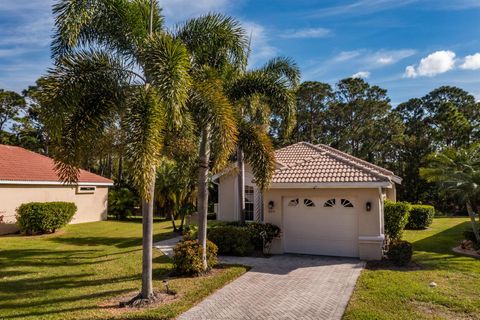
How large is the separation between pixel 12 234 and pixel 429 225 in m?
25.2

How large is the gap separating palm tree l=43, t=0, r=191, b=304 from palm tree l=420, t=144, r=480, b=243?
1267cm

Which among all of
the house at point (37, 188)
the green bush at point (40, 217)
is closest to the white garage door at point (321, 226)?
the house at point (37, 188)

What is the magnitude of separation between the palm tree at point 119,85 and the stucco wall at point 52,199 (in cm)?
1380

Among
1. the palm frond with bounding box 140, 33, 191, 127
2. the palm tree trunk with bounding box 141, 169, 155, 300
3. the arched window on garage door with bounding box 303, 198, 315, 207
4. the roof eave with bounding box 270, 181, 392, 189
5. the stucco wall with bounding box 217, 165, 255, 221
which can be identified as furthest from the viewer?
the stucco wall with bounding box 217, 165, 255, 221

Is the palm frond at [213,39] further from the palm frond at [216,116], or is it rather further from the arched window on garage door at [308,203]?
the arched window on garage door at [308,203]

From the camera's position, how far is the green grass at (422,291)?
7945 millimetres

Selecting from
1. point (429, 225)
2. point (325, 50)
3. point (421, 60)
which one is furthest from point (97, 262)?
point (429, 225)

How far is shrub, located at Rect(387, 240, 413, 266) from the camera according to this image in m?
12.3

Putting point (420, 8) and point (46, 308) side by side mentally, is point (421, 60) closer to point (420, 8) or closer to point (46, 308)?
point (420, 8)

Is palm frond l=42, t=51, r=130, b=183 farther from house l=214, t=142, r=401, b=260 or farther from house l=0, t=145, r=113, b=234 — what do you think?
house l=0, t=145, r=113, b=234

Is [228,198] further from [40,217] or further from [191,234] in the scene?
[40,217]

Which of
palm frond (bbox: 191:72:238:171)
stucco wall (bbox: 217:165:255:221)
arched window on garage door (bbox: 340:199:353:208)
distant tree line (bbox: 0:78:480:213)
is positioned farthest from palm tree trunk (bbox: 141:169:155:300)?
distant tree line (bbox: 0:78:480:213)

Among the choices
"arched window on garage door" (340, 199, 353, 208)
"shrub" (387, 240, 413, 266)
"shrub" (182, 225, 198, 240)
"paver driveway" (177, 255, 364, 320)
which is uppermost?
"arched window on garage door" (340, 199, 353, 208)

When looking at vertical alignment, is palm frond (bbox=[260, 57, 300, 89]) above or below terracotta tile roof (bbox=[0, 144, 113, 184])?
above
